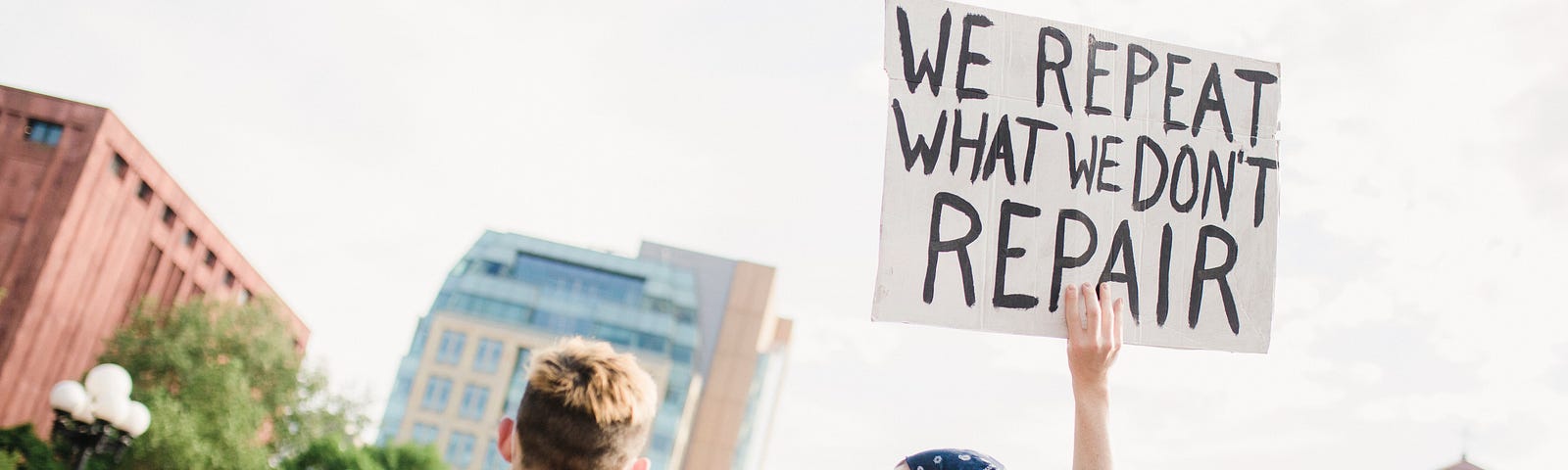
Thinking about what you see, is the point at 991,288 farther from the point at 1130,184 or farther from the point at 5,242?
the point at 5,242

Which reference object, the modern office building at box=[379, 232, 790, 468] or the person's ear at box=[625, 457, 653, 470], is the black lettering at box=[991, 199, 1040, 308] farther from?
the modern office building at box=[379, 232, 790, 468]

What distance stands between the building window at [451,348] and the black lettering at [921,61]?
263 ft

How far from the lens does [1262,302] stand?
346 centimetres

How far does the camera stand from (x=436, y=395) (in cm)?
7938

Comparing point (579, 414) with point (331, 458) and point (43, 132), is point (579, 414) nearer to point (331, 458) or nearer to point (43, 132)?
point (331, 458)

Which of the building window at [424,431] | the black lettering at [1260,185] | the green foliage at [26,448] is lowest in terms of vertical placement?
the green foliage at [26,448]

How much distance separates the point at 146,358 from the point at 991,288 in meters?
40.3

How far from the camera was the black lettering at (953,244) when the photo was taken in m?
3.17

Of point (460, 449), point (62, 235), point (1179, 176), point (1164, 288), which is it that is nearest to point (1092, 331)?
point (1164, 288)

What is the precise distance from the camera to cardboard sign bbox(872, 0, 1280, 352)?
3.21 m

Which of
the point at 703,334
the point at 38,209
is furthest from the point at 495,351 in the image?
the point at 38,209

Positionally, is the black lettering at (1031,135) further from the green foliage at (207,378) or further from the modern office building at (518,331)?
the modern office building at (518,331)

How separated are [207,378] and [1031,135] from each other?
37.4m

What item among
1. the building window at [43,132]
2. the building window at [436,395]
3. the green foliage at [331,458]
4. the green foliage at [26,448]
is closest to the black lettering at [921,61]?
the green foliage at [26,448]
